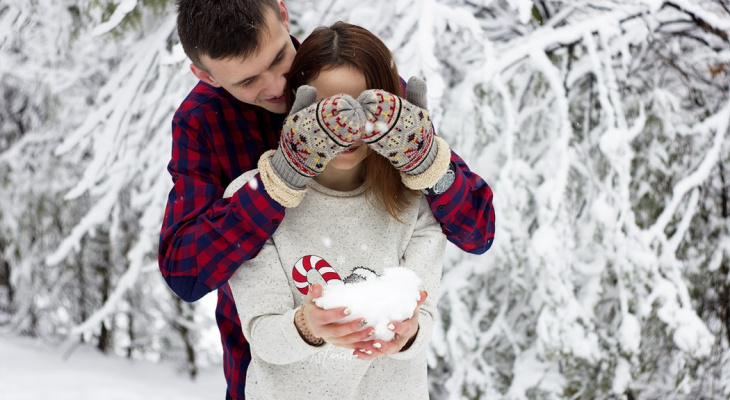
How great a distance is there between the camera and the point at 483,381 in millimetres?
3047

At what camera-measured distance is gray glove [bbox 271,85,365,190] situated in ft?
3.21

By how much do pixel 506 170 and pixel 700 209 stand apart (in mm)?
1444

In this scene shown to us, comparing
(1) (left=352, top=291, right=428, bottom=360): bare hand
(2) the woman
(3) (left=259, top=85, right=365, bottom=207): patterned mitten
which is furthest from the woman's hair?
→ (1) (left=352, top=291, right=428, bottom=360): bare hand

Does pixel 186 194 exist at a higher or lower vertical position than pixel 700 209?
higher

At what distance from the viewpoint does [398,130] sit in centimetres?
102

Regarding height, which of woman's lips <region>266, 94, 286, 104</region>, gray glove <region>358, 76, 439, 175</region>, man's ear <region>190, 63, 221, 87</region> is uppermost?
gray glove <region>358, 76, 439, 175</region>

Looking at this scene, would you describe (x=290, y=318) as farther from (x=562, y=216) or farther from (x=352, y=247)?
(x=562, y=216)

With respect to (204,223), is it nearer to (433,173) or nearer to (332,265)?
(332,265)

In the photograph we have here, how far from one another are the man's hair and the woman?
13 centimetres

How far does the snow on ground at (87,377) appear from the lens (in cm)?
362

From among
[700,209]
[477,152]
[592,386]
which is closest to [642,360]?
[592,386]

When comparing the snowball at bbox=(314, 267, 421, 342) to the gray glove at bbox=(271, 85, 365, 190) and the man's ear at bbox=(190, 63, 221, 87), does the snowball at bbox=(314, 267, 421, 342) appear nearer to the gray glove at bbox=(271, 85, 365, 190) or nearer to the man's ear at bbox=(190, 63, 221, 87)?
the gray glove at bbox=(271, 85, 365, 190)

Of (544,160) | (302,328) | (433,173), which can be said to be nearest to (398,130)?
(433,173)

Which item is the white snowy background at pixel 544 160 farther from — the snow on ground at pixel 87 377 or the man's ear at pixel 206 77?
the man's ear at pixel 206 77
